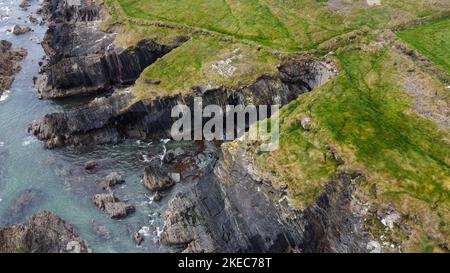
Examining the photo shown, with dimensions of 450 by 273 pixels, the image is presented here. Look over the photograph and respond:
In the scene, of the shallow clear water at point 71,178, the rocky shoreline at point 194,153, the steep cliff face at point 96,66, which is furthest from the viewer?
the steep cliff face at point 96,66

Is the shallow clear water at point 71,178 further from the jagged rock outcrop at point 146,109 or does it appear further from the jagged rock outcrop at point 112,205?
the jagged rock outcrop at point 146,109

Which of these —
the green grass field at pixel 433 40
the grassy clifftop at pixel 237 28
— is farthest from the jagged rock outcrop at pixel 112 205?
the green grass field at pixel 433 40

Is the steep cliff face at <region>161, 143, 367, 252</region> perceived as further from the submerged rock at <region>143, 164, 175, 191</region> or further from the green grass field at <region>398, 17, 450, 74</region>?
the green grass field at <region>398, 17, 450, 74</region>

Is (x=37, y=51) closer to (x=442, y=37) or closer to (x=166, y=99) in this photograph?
(x=166, y=99)

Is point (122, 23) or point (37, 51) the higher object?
point (122, 23)
